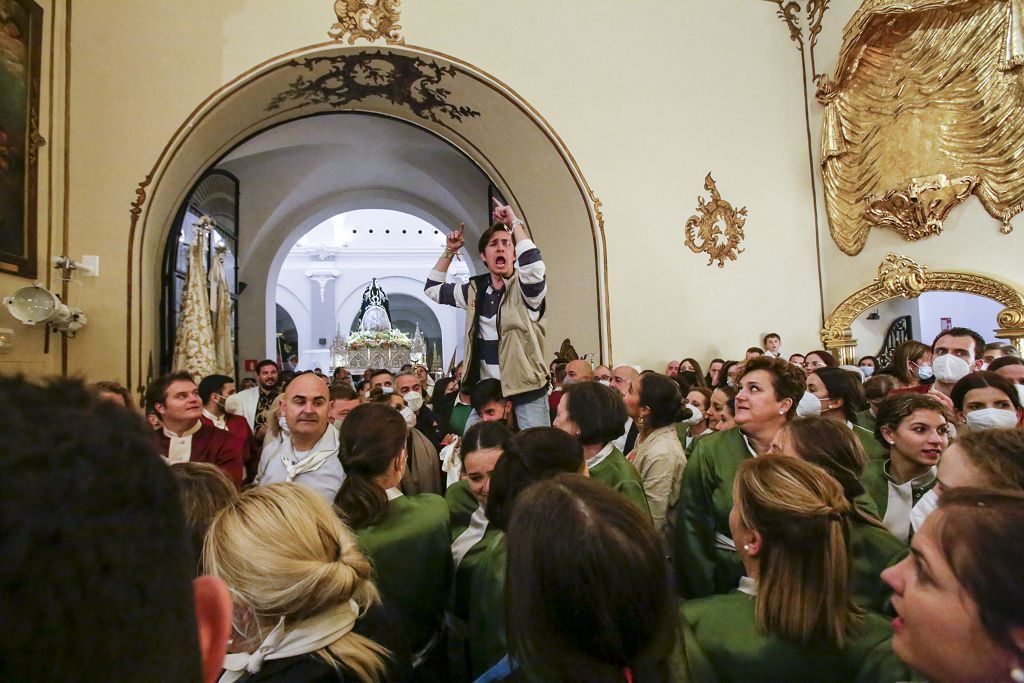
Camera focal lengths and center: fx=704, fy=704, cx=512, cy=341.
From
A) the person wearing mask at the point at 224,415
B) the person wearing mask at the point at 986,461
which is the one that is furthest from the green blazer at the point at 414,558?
the person wearing mask at the point at 224,415

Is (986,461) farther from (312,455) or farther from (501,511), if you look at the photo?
(312,455)

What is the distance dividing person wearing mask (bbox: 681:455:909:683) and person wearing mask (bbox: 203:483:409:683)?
77 cm

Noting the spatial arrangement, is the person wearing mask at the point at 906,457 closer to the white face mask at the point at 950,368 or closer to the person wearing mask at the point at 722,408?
the person wearing mask at the point at 722,408

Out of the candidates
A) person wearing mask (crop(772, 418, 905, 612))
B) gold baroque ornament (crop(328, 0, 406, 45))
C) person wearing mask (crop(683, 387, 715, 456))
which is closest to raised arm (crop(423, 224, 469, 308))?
person wearing mask (crop(683, 387, 715, 456))

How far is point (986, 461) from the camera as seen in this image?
75.4 inches

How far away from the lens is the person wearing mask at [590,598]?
4.00 feet

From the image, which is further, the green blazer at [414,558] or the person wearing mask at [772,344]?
the person wearing mask at [772,344]

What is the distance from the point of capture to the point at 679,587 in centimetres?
282

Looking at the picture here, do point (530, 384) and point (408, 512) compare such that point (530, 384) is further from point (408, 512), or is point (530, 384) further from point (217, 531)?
point (217, 531)

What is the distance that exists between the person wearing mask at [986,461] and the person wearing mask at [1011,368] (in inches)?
82.8

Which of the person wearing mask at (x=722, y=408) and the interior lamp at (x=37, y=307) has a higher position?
the interior lamp at (x=37, y=307)

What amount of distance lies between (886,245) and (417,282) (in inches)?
704

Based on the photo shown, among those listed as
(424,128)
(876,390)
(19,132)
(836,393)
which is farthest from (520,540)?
(424,128)

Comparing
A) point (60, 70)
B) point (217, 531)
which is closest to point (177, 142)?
point (60, 70)
